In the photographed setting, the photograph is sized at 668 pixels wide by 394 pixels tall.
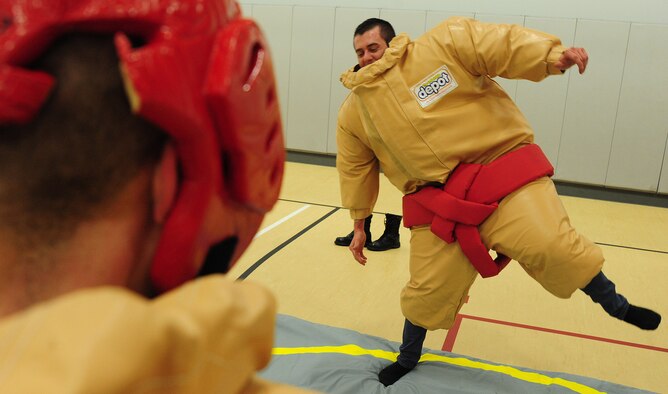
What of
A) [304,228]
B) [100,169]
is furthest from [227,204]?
[304,228]

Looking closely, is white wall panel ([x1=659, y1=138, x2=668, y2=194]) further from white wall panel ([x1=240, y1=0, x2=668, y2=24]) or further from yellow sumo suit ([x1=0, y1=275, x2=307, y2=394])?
yellow sumo suit ([x1=0, y1=275, x2=307, y2=394])

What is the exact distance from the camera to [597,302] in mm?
2312

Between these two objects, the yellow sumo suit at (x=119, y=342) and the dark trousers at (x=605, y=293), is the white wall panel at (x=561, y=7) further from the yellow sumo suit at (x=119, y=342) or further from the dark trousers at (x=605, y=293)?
the yellow sumo suit at (x=119, y=342)

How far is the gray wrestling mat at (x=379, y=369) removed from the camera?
2.45 m

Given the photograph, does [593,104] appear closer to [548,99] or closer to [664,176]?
[548,99]

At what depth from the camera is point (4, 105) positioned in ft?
1.68

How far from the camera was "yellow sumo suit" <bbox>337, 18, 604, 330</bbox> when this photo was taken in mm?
2191

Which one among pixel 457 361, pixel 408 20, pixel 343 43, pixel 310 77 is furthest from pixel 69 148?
pixel 310 77

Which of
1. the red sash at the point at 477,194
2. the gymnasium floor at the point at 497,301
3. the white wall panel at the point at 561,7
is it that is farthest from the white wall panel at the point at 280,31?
the red sash at the point at 477,194

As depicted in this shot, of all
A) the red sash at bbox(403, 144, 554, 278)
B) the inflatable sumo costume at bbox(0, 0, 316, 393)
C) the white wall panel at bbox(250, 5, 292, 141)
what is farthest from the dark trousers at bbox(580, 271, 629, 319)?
the white wall panel at bbox(250, 5, 292, 141)

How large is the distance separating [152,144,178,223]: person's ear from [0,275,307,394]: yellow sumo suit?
0.10m

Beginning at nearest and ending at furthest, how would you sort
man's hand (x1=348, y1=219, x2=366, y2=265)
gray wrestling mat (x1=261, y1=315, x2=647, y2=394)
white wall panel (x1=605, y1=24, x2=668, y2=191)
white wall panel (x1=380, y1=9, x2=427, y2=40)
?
gray wrestling mat (x1=261, y1=315, x2=647, y2=394) → man's hand (x1=348, y1=219, x2=366, y2=265) → white wall panel (x1=605, y1=24, x2=668, y2=191) → white wall panel (x1=380, y1=9, x2=427, y2=40)

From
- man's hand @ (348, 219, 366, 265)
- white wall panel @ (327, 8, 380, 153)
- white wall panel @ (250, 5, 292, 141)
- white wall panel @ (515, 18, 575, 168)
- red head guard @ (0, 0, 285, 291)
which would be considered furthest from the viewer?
white wall panel @ (250, 5, 292, 141)

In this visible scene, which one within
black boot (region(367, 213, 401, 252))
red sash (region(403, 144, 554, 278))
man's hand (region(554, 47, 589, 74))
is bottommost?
black boot (region(367, 213, 401, 252))
